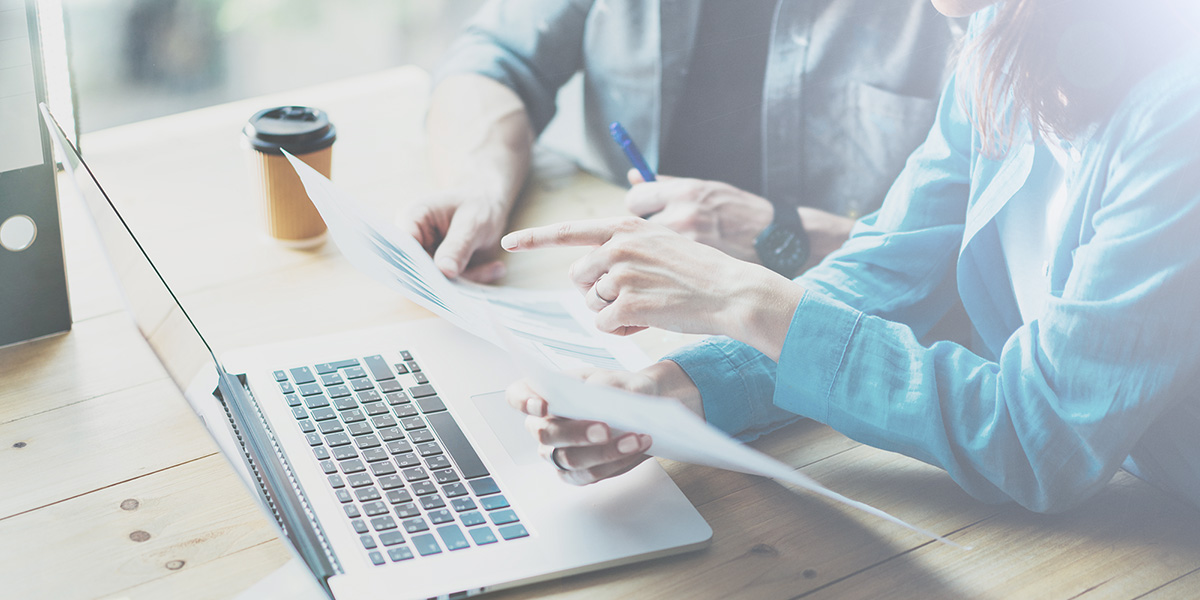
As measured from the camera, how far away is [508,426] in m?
0.67

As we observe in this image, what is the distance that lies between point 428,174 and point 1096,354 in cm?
69

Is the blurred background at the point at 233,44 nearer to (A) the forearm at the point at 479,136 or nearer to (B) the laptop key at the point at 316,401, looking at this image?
(A) the forearm at the point at 479,136

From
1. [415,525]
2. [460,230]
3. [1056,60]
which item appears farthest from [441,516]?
[1056,60]

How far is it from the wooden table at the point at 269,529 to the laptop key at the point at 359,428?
76mm

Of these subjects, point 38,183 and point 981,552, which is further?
point 38,183

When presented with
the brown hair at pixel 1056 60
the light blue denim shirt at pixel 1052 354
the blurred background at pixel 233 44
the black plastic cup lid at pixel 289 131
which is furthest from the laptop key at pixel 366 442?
the blurred background at pixel 233 44

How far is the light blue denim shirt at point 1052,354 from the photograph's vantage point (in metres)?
0.54

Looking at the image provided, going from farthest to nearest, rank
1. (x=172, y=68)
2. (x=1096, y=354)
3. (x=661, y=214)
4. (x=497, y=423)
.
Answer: (x=172, y=68)
(x=661, y=214)
(x=497, y=423)
(x=1096, y=354)

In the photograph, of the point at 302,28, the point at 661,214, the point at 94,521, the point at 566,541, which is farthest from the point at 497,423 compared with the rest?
the point at 302,28

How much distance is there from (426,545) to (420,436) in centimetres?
11

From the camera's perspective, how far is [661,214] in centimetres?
97

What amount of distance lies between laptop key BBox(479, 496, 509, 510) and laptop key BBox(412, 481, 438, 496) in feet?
0.10

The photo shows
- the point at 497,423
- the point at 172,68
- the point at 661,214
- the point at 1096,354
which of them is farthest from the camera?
the point at 172,68

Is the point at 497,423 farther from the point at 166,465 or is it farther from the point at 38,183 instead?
the point at 38,183
